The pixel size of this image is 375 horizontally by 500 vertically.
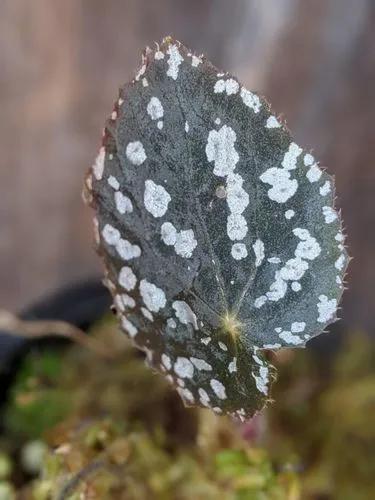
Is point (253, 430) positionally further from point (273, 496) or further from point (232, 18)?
point (232, 18)

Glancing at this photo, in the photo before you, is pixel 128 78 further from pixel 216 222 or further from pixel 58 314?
pixel 216 222

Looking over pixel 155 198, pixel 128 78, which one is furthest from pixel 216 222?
pixel 128 78

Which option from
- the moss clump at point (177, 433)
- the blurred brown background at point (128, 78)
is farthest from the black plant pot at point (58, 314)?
the blurred brown background at point (128, 78)

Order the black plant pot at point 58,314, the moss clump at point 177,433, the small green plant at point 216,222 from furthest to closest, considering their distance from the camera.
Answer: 1. the black plant pot at point 58,314
2. the moss clump at point 177,433
3. the small green plant at point 216,222

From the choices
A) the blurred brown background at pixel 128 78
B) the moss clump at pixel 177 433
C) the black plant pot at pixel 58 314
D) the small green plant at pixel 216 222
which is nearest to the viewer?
the small green plant at pixel 216 222

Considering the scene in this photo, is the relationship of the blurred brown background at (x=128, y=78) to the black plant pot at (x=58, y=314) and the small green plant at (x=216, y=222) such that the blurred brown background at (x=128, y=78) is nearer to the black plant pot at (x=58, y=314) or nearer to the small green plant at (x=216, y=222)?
the black plant pot at (x=58, y=314)

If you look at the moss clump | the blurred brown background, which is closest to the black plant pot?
the moss clump
